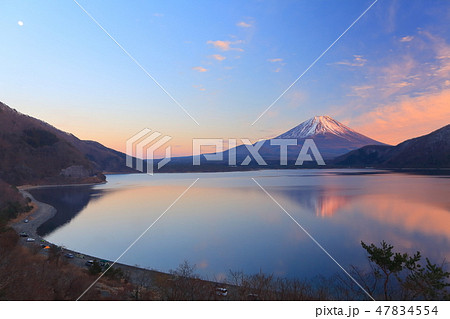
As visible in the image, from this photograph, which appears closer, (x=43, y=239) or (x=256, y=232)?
(x=43, y=239)

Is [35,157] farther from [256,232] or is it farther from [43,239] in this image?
[256,232]

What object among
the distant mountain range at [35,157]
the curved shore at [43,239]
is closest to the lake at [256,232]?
the curved shore at [43,239]

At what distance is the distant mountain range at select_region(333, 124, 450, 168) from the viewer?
108 m

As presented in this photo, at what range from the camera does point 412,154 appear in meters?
124

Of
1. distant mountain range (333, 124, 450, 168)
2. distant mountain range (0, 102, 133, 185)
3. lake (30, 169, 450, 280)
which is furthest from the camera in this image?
distant mountain range (333, 124, 450, 168)

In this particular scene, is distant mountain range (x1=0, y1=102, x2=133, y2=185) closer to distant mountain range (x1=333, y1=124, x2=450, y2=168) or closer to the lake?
the lake

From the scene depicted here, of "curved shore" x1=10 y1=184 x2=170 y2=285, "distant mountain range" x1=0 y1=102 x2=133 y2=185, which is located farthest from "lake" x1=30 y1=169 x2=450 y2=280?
"distant mountain range" x1=0 y1=102 x2=133 y2=185

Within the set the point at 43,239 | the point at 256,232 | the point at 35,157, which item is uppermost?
the point at 35,157

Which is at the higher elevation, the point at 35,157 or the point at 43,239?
the point at 35,157

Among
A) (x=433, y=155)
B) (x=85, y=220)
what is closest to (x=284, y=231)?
(x=85, y=220)

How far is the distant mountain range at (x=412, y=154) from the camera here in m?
108

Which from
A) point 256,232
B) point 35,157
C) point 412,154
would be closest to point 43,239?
point 256,232

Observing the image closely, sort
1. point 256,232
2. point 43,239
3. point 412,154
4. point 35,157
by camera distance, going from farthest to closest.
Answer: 1. point 412,154
2. point 35,157
3. point 256,232
4. point 43,239

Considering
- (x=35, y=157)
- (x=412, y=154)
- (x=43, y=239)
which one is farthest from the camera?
(x=412, y=154)
